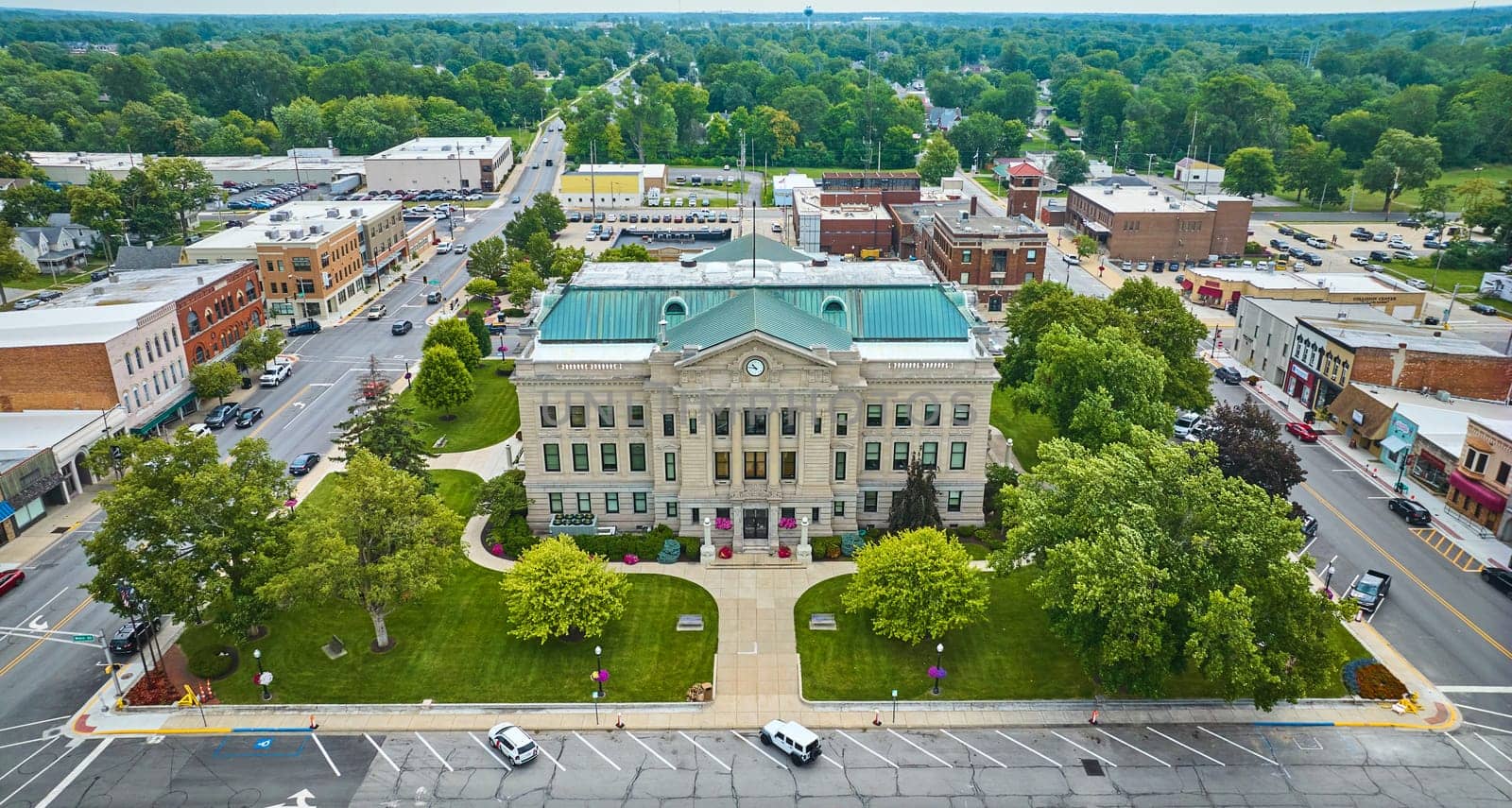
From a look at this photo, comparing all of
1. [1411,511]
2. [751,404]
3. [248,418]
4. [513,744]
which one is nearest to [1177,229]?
[1411,511]

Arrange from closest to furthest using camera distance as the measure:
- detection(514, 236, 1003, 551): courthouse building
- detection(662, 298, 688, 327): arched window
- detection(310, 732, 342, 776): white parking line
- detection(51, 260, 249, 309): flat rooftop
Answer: detection(310, 732, 342, 776): white parking line, detection(514, 236, 1003, 551): courthouse building, detection(662, 298, 688, 327): arched window, detection(51, 260, 249, 309): flat rooftop

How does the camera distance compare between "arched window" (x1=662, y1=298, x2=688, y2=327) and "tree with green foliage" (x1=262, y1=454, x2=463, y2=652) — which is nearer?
"tree with green foliage" (x1=262, y1=454, x2=463, y2=652)

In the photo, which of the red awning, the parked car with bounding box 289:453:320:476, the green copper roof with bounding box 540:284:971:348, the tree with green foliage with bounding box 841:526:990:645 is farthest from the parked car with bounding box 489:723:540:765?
the red awning

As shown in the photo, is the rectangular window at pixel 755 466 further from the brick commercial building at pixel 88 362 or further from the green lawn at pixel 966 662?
the brick commercial building at pixel 88 362

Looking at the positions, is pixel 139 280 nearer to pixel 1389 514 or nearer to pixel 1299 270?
pixel 1389 514

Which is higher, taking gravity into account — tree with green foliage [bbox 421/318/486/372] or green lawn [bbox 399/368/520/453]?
tree with green foliage [bbox 421/318/486/372]

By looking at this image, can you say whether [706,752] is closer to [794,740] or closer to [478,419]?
[794,740]

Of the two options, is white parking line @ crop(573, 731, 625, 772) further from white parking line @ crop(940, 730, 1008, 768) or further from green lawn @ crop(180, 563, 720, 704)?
white parking line @ crop(940, 730, 1008, 768)
